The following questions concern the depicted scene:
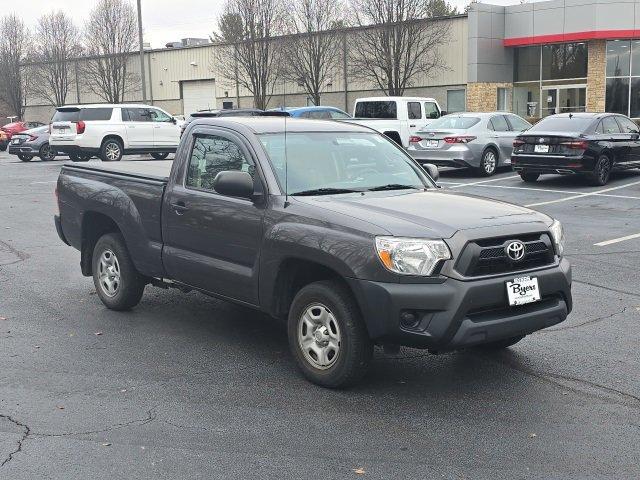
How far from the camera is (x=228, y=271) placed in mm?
5871

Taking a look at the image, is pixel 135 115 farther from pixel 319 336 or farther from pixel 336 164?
pixel 319 336

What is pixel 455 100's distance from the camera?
40781mm

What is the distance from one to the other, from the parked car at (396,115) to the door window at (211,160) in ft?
56.7

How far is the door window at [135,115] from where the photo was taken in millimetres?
26234

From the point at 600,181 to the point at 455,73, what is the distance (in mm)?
24317

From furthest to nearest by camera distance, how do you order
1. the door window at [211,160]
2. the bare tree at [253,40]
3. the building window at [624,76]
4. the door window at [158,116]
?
the bare tree at [253,40], the building window at [624,76], the door window at [158,116], the door window at [211,160]

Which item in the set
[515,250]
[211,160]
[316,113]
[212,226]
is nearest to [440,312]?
[515,250]

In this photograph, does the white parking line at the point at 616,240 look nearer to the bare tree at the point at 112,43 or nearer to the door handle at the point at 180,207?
the door handle at the point at 180,207

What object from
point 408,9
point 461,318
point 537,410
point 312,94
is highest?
point 408,9

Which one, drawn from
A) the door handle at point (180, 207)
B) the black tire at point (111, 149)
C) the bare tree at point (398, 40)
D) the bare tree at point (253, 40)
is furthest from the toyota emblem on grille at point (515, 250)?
the bare tree at point (253, 40)

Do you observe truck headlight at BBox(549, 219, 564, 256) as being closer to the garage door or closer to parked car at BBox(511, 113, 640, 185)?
parked car at BBox(511, 113, 640, 185)

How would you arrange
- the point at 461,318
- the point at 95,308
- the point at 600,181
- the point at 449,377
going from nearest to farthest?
the point at 461,318 → the point at 449,377 → the point at 95,308 → the point at 600,181

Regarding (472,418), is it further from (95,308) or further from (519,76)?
(519,76)

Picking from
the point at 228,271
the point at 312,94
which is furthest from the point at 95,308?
the point at 312,94
